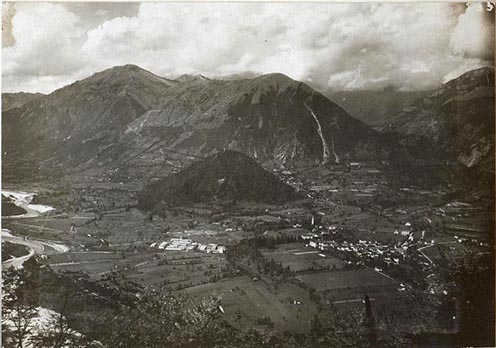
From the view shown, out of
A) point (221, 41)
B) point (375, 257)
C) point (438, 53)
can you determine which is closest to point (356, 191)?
point (375, 257)

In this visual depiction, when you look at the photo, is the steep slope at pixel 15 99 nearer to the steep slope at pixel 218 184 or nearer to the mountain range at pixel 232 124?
the mountain range at pixel 232 124

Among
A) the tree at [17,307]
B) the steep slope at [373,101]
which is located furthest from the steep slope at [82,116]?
the steep slope at [373,101]

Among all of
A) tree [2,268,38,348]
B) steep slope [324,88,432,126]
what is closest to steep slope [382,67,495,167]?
steep slope [324,88,432,126]

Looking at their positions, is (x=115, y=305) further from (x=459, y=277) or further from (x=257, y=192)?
(x=459, y=277)

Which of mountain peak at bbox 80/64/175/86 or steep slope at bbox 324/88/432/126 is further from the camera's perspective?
steep slope at bbox 324/88/432/126

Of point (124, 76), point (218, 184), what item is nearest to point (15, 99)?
point (124, 76)

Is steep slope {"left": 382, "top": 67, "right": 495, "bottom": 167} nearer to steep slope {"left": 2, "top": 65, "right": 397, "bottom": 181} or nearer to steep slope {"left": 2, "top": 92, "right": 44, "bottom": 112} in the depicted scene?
steep slope {"left": 2, "top": 65, "right": 397, "bottom": 181}

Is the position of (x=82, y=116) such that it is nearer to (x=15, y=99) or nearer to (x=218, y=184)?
(x=15, y=99)
